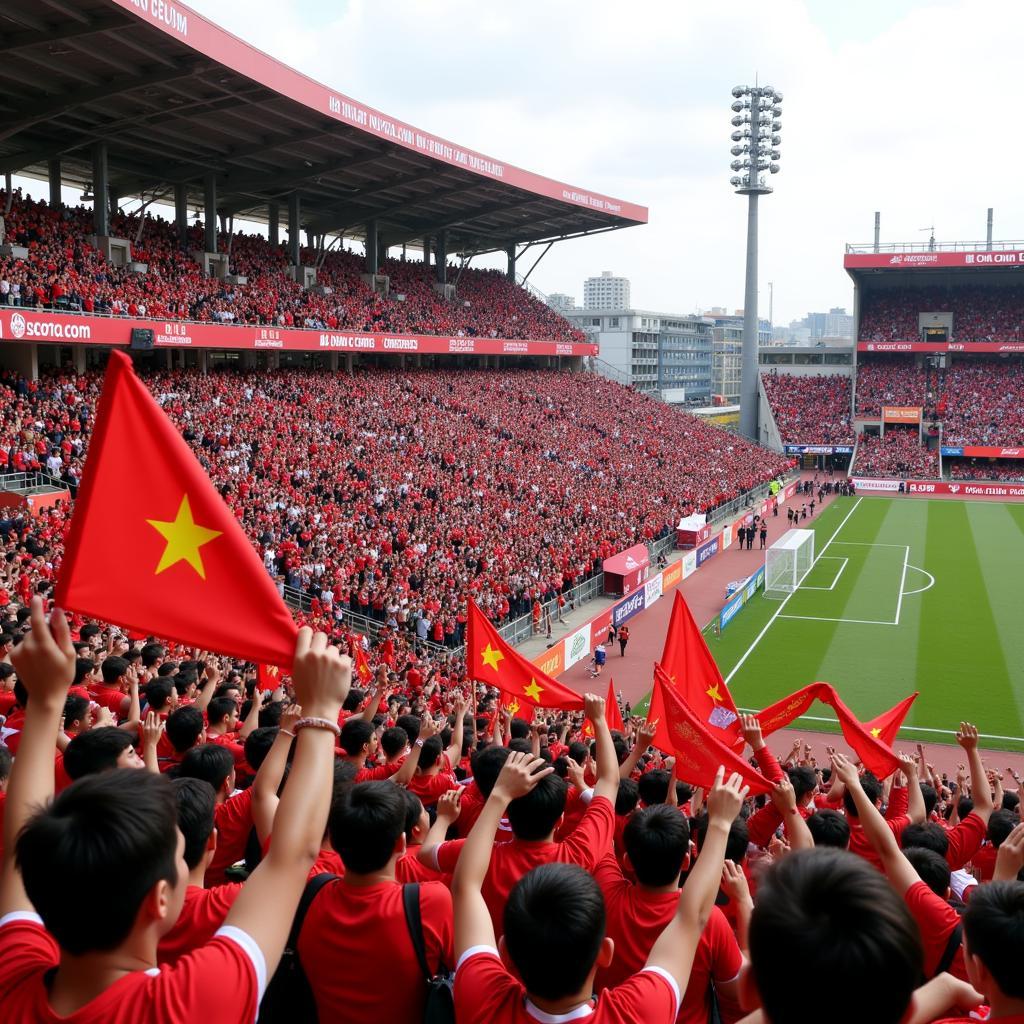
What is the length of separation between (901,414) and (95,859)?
68935 millimetres

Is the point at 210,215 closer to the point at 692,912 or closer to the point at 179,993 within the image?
the point at 692,912

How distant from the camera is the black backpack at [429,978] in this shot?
2.99 m

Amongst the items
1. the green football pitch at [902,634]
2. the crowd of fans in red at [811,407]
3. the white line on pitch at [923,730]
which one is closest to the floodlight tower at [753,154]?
the crowd of fans in red at [811,407]

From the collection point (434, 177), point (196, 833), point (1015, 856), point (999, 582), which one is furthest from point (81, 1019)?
point (434, 177)

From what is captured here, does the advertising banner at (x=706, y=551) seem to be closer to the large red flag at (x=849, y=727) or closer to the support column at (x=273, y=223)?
the support column at (x=273, y=223)

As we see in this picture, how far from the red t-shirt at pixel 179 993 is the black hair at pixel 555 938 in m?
0.71

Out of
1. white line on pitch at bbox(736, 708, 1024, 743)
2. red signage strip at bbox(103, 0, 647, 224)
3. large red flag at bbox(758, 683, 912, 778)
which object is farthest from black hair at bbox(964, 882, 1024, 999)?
red signage strip at bbox(103, 0, 647, 224)

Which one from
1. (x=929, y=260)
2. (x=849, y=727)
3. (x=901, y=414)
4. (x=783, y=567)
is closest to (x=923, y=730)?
(x=849, y=727)

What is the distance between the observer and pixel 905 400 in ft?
218

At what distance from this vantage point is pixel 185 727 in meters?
5.91

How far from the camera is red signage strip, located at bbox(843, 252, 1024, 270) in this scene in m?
62.3

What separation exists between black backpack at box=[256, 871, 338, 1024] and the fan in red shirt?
73 centimetres

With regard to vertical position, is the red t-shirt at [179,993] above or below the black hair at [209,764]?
above

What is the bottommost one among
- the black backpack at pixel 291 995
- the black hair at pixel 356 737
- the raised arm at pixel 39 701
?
the black hair at pixel 356 737
